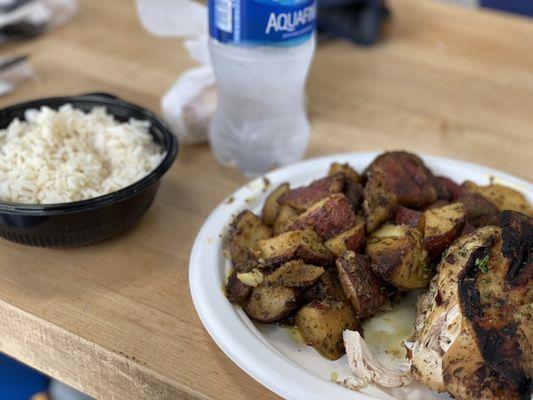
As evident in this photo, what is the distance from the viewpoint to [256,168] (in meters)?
1.55

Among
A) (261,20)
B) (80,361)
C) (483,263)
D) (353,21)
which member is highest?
(261,20)

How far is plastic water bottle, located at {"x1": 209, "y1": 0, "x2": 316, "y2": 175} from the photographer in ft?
4.17

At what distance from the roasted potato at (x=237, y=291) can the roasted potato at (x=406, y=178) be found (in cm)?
34

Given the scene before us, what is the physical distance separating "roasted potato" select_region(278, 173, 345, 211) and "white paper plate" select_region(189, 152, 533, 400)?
4.8 inches

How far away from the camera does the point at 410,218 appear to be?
1.14 m

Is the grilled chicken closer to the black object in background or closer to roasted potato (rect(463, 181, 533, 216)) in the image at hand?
roasted potato (rect(463, 181, 533, 216))

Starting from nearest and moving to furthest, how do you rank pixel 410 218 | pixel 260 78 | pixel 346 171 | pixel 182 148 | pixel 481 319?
pixel 481 319, pixel 410 218, pixel 346 171, pixel 260 78, pixel 182 148

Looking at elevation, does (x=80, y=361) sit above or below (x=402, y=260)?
below

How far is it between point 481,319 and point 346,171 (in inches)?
17.4

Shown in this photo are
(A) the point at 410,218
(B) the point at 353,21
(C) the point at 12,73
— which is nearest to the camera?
(A) the point at 410,218

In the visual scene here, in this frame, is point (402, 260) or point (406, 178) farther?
point (406, 178)

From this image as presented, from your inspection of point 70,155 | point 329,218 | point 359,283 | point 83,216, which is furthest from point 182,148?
point 359,283

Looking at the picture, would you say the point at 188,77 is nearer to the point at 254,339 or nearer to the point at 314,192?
the point at 314,192

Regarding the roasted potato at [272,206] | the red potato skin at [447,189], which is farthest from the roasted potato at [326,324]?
the red potato skin at [447,189]
